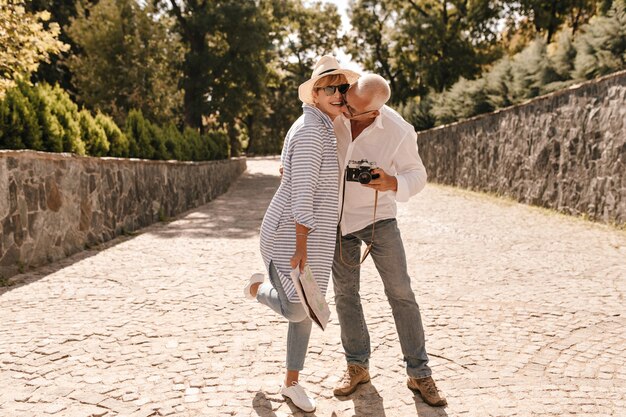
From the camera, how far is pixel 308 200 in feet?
8.98

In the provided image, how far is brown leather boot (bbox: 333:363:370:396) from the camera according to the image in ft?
10.6

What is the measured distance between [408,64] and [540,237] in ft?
74.1

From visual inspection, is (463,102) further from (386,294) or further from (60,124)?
(386,294)

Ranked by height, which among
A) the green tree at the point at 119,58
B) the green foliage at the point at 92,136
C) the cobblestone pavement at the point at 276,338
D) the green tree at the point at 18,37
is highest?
the green tree at the point at 119,58

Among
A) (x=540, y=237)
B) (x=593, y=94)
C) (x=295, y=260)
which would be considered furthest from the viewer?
(x=593, y=94)

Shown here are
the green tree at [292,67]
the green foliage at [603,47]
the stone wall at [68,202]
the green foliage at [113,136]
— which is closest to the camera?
the stone wall at [68,202]

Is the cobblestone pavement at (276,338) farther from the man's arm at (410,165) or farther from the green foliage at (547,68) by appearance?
the green foliage at (547,68)

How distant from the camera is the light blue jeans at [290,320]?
115 inches

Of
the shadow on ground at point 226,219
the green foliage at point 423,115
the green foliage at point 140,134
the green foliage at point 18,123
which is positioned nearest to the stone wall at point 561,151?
the green foliage at point 423,115

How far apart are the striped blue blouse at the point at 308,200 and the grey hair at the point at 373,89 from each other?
25 centimetres

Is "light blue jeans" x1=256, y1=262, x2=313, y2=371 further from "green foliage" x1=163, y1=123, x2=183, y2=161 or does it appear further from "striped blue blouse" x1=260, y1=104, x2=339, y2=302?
"green foliage" x1=163, y1=123, x2=183, y2=161

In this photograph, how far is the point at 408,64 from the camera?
29250 mm

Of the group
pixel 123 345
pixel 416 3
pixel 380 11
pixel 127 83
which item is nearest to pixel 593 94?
pixel 123 345

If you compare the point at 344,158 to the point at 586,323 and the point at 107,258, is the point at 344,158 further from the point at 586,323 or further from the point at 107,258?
the point at 107,258
